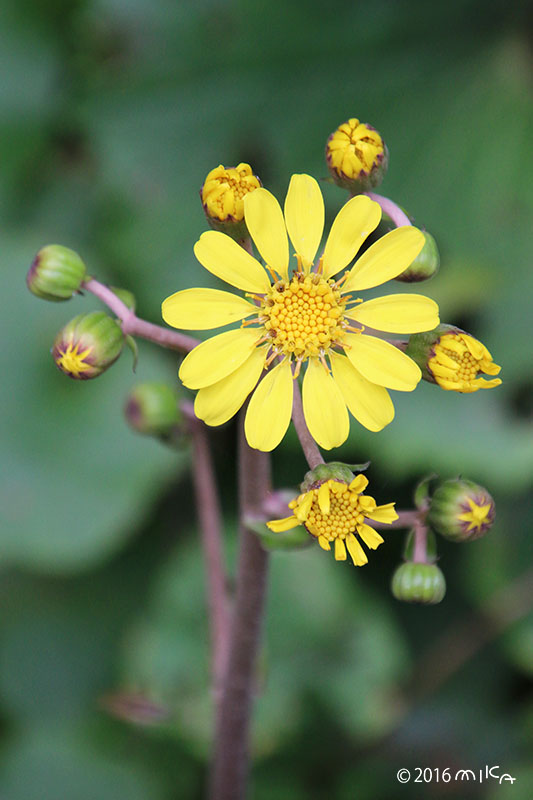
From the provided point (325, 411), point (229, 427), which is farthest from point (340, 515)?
point (229, 427)

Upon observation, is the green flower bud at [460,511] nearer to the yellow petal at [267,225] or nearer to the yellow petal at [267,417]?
the yellow petal at [267,417]

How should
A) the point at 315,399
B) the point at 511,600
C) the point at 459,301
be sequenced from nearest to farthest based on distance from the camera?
1. the point at 315,399
2. the point at 511,600
3. the point at 459,301

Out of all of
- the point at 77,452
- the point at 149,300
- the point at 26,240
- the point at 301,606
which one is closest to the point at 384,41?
the point at 149,300

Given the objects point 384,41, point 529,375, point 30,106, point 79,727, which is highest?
point 384,41

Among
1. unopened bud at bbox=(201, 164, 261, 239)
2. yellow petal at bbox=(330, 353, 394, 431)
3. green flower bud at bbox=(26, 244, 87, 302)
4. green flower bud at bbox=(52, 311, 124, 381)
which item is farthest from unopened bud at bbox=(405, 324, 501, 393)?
green flower bud at bbox=(26, 244, 87, 302)

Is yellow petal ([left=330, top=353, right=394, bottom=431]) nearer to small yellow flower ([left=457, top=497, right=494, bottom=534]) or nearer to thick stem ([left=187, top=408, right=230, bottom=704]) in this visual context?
small yellow flower ([left=457, top=497, right=494, bottom=534])

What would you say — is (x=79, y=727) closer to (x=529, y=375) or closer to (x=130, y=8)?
(x=529, y=375)
